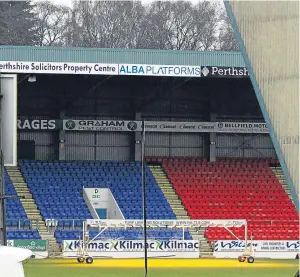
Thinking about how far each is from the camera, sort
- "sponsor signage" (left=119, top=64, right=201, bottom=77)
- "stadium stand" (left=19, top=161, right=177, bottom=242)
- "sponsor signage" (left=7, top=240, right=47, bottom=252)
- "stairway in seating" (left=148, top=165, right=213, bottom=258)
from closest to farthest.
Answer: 1. "sponsor signage" (left=7, top=240, right=47, bottom=252)
2. "stairway in seating" (left=148, top=165, right=213, bottom=258)
3. "sponsor signage" (left=119, top=64, right=201, bottom=77)
4. "stadium stand" (left=19, top=161, right=177, bottom=242)

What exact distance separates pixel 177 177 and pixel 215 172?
2.28 metres

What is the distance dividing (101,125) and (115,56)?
27.2 ft

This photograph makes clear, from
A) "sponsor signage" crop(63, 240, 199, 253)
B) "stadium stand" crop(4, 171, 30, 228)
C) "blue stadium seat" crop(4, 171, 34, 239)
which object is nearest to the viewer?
"sponsor signage" crop(63, 240, 199, 253)

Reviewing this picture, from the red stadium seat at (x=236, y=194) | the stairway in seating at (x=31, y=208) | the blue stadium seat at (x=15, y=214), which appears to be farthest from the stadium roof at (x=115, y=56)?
the red stadium seat at (x=236, y=194)

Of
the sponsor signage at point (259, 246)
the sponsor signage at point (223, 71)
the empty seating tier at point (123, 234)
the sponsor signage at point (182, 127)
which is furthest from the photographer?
the sponsor signage at point (182, 127)

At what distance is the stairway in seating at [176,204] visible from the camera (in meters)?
45.9

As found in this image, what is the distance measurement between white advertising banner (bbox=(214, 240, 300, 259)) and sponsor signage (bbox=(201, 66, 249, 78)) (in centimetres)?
781

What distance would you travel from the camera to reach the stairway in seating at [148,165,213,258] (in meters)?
45.9

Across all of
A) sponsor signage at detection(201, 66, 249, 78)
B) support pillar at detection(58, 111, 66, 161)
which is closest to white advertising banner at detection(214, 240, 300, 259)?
sponsor signage at detection(201, 66, 249, 78)

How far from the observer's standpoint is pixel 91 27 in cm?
9688

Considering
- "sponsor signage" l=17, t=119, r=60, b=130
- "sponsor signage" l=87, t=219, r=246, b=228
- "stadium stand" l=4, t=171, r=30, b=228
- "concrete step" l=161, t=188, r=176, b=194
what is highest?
"sponsor signage" l=17, t=119, r=60, b=130

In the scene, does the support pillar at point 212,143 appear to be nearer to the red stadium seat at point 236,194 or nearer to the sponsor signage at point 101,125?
the red stadium seat at point 236,194

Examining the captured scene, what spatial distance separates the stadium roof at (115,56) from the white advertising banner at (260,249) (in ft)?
27.8

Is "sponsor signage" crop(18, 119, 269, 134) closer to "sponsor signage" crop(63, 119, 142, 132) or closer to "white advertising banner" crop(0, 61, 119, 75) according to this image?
"sponsor signage" crop(63, 119, 142, 132)
